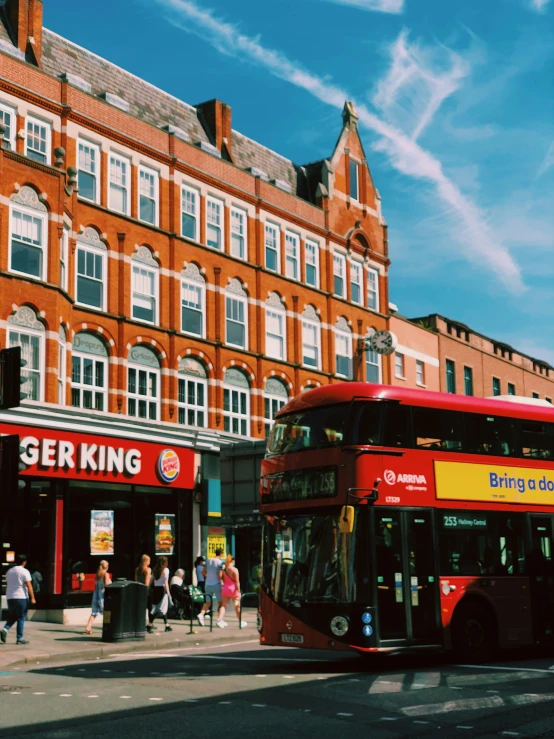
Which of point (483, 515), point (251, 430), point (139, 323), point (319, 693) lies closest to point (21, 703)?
point (319, 693)

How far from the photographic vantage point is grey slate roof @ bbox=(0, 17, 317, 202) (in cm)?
3259

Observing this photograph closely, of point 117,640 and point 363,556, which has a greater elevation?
point 363,556

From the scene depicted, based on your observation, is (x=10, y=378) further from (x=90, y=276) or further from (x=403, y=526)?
(x=90, y=276)

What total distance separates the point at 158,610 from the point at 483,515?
994 centimetres

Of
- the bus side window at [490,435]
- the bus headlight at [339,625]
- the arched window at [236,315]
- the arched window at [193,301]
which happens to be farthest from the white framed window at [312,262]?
the bus headlight at [339,625]

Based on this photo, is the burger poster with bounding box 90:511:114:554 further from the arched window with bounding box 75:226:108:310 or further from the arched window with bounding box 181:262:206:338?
the arched window with bounding box 181:262:206:338

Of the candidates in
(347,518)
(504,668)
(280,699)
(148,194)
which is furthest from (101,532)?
(280,699)

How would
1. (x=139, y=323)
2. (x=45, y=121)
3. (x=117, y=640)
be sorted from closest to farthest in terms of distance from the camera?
(x=117, y=640)
(x=45, y=121)
(x=139, y=323)

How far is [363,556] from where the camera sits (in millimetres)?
14445

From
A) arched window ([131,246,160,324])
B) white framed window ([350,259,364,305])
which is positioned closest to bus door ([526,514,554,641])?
arched window ([131,246,160,324])

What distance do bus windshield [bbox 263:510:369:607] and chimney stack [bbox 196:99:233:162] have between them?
24.7 meters

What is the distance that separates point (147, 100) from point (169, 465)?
14.6m

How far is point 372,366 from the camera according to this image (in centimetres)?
4225

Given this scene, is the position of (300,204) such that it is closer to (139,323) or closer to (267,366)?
(267,366)
